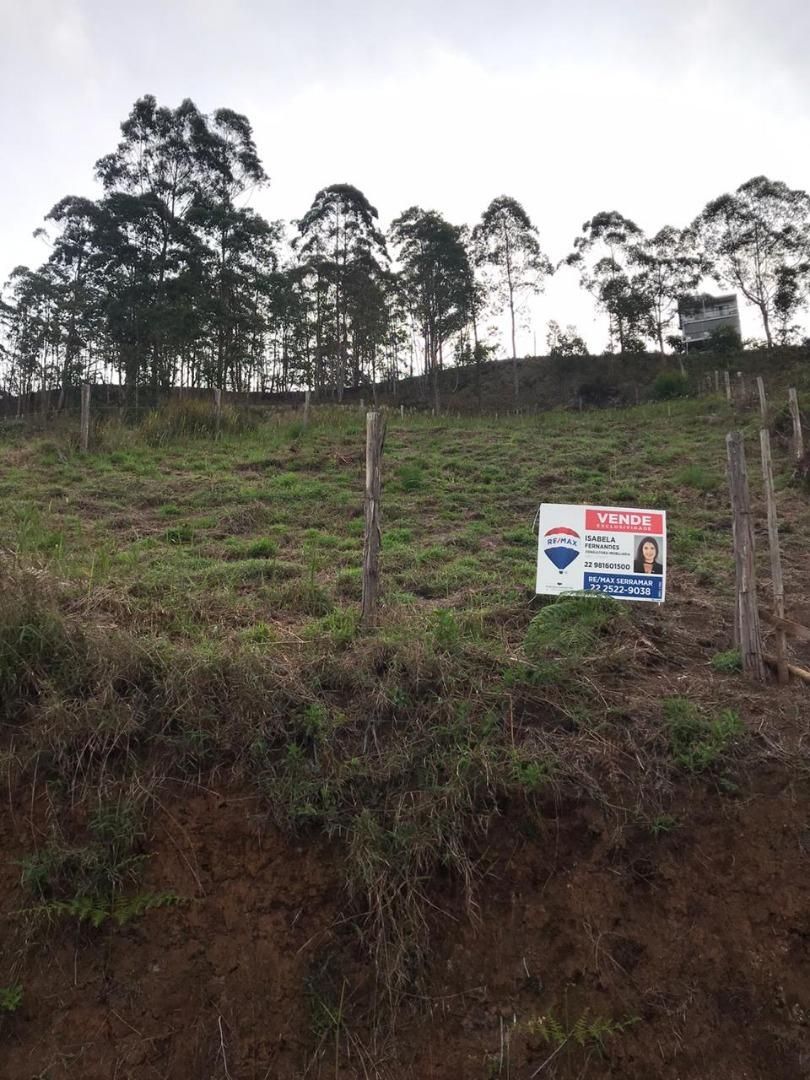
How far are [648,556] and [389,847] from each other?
8.17 feet

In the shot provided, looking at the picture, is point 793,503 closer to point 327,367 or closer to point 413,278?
point 413,278

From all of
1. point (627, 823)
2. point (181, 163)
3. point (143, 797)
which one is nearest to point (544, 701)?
point (627, 823)

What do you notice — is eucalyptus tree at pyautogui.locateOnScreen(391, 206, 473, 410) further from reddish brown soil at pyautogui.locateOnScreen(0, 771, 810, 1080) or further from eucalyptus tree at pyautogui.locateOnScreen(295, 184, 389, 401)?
reddish brown soil at pyautogui.locateOnScreen(0, 771, 810, 1080)

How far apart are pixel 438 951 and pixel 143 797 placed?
1.57 metres

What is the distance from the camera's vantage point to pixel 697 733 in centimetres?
348

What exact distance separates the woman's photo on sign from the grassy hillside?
1.68 feet

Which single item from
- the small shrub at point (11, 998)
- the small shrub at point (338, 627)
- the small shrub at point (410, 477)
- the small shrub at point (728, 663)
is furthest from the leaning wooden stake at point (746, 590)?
the small shrub at point (410, 477)

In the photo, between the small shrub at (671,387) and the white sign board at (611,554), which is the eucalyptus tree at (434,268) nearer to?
the small shrub at (671,387)

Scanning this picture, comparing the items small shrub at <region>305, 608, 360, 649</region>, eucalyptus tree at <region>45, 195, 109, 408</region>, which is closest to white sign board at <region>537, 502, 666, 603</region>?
small shrub at <region>305, 608, 360, 649</region>

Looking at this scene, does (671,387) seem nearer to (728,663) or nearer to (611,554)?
(611,554)

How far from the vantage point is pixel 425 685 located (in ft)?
12.3

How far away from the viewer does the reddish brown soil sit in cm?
273

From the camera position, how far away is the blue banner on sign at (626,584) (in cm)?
432

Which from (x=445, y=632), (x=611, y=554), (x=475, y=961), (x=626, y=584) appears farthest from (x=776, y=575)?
(x=475, y=961)
